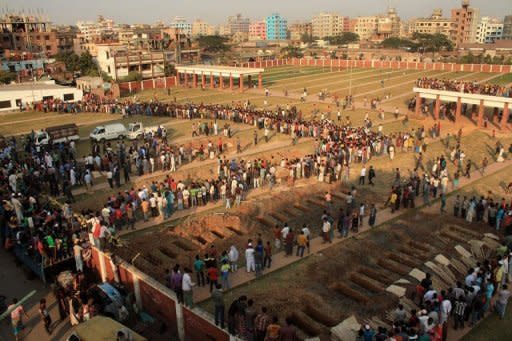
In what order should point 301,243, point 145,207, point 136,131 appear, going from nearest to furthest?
point 301,243 < point 145,207 < point 136,131

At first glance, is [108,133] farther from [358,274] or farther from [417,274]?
[417,274]

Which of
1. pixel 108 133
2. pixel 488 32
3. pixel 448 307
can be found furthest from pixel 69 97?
pixel 488 32

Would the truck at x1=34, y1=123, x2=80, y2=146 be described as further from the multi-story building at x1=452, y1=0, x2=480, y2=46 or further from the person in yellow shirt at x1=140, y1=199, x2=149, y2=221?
the multi-story building at x1=452, y1=0, x2=480, y2=46

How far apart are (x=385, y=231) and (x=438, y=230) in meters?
2.26

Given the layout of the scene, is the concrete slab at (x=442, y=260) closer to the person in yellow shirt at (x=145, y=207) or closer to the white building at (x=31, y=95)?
the person in yellow shirt at (x=145, y=207)

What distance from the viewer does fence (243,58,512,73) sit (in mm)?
73312

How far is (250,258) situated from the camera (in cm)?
1520

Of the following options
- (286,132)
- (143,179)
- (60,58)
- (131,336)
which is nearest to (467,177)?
(286,132)

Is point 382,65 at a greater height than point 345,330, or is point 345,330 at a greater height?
point 382,65

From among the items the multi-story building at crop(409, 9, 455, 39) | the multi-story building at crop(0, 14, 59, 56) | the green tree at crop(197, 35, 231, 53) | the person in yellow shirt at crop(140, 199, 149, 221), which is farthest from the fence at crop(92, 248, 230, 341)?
the multi-story building at crop(409, 9, 455, 39)

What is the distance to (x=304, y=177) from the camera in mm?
24859

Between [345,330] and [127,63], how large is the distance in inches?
2580

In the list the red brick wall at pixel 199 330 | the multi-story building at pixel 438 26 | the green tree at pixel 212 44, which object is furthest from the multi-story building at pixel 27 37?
the multi-story building at pixel 438 26

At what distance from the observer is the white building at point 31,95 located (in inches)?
1822
